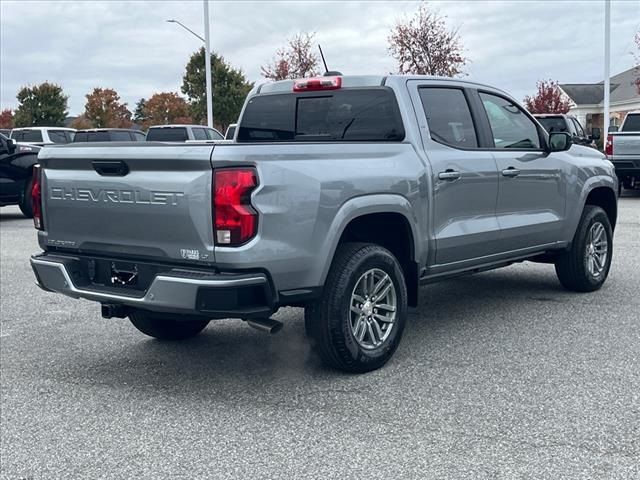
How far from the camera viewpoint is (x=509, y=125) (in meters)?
6.61

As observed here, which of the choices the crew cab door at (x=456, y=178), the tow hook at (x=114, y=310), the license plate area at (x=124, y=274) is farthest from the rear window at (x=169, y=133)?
the license plate area at (x=124, y=274)

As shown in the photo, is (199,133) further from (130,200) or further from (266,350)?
(130,200)

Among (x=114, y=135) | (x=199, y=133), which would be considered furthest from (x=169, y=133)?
(x=114, y=135)

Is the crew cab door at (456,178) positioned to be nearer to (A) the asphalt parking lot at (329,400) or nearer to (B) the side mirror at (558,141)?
(A) the asphalt parking lot at (329,400)

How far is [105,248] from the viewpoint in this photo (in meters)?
4.82

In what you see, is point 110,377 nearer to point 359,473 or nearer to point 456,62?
point 359,473

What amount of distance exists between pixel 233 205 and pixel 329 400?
1282 millimetres

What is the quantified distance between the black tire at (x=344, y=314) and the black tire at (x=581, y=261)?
2715mm

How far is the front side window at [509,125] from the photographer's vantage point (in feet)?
21.1

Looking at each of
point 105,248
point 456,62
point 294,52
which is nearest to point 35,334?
point 105,248

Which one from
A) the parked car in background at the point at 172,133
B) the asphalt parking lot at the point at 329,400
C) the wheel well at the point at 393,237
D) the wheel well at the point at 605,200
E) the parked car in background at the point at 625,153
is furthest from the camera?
the parked car in background at the point at 172,133

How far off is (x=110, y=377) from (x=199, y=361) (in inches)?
24.5

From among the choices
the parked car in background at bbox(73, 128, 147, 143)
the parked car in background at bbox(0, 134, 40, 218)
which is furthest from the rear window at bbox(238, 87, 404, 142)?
the parked car in background at bbox(73, 128, 147, 143)

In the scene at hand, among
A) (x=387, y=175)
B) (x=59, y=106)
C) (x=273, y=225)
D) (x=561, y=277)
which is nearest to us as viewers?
(x=273, y=225)
